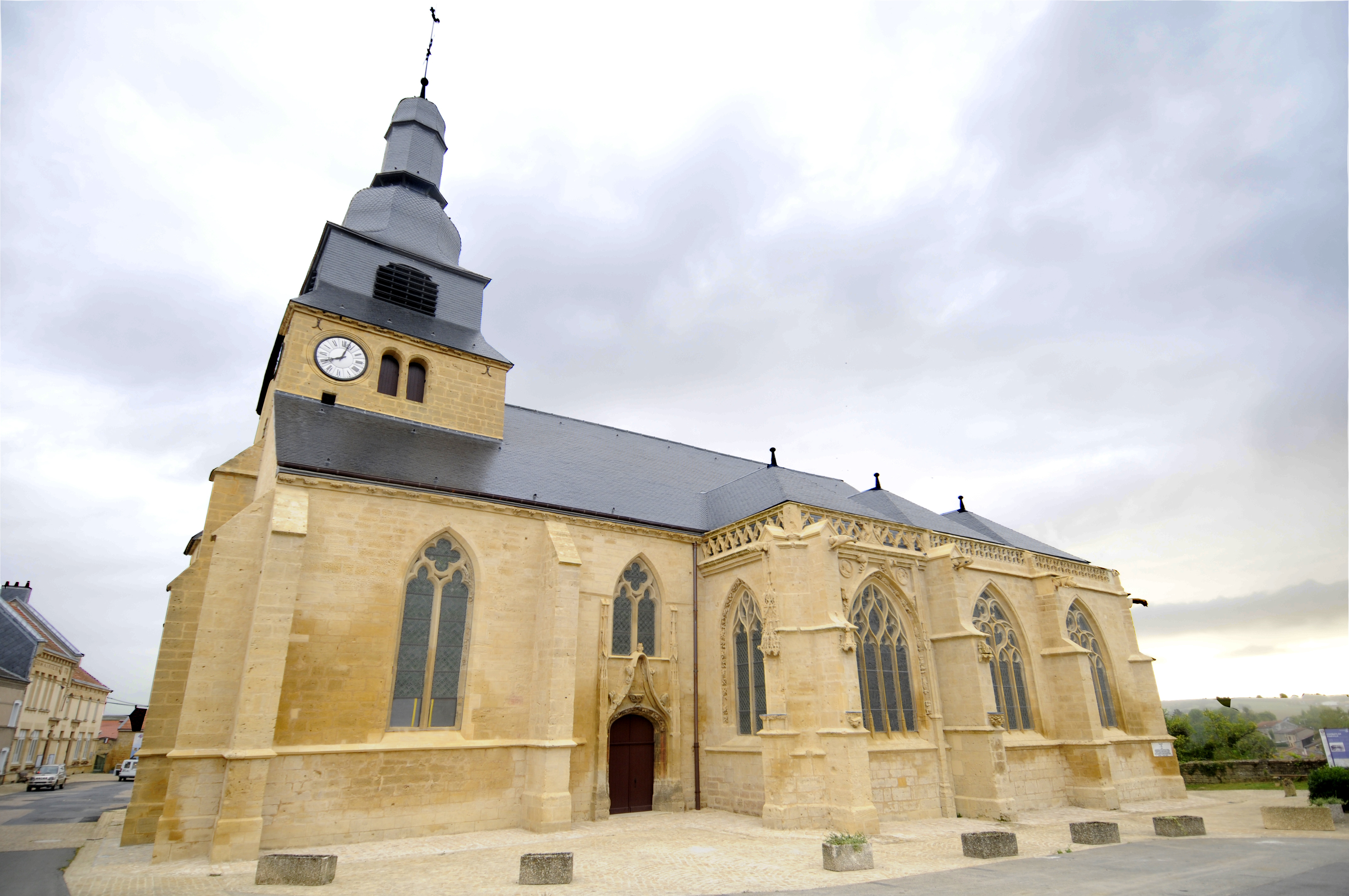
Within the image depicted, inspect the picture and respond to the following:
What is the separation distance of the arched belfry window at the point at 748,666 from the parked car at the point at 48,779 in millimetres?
32450

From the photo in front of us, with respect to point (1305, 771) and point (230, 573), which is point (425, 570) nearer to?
point (230, 573)

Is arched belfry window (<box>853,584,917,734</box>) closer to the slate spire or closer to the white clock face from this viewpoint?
the white clock face

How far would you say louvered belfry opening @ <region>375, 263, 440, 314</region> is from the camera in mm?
18500

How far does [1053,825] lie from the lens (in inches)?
519

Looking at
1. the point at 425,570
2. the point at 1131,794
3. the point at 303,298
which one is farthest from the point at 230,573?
the point at 1131,794

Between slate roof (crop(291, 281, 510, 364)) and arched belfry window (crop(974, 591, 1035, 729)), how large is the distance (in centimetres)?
1455

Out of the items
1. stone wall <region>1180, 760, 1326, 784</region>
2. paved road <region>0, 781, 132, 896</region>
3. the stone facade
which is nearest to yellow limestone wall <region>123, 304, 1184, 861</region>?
the stone facade

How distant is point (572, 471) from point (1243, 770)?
25.1m

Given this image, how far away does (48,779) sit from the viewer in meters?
28.5

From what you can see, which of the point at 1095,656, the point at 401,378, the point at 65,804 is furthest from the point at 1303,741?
the point at 65,804

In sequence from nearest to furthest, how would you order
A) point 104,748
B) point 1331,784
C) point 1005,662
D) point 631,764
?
1. point 1331,784
2. point 631,764
3. point 1005,662
4. point 104,748

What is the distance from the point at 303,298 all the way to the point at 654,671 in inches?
497

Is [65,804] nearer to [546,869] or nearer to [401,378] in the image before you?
[401,378]

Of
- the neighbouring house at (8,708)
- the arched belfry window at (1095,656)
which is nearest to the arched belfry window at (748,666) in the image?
the arched belfry window at (1095,656)
